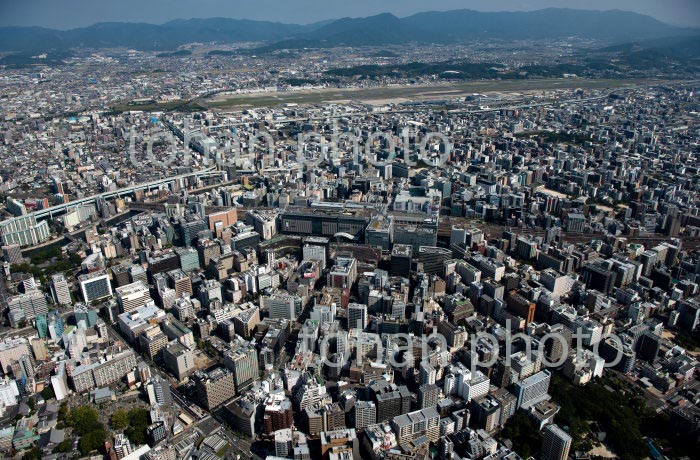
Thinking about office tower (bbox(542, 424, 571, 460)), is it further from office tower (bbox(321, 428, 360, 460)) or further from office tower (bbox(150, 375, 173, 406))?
office tower (bbox(150, 375, 173, 406))

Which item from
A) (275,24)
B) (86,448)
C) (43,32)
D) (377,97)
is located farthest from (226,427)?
(275,24)

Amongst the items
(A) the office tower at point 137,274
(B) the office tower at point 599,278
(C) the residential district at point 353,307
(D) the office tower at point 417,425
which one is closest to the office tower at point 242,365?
(C) the residential district at point 353,307

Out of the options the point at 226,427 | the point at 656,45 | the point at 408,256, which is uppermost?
the point at 656,45

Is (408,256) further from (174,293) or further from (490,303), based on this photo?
(174,293)

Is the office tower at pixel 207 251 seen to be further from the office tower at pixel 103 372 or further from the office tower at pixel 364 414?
the office tower at pixel 364 414

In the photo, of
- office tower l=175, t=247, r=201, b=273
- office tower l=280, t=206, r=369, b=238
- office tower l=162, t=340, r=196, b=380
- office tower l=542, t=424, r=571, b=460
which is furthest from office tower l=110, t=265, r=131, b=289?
office tower l=542, t=424, r=571, b=460
